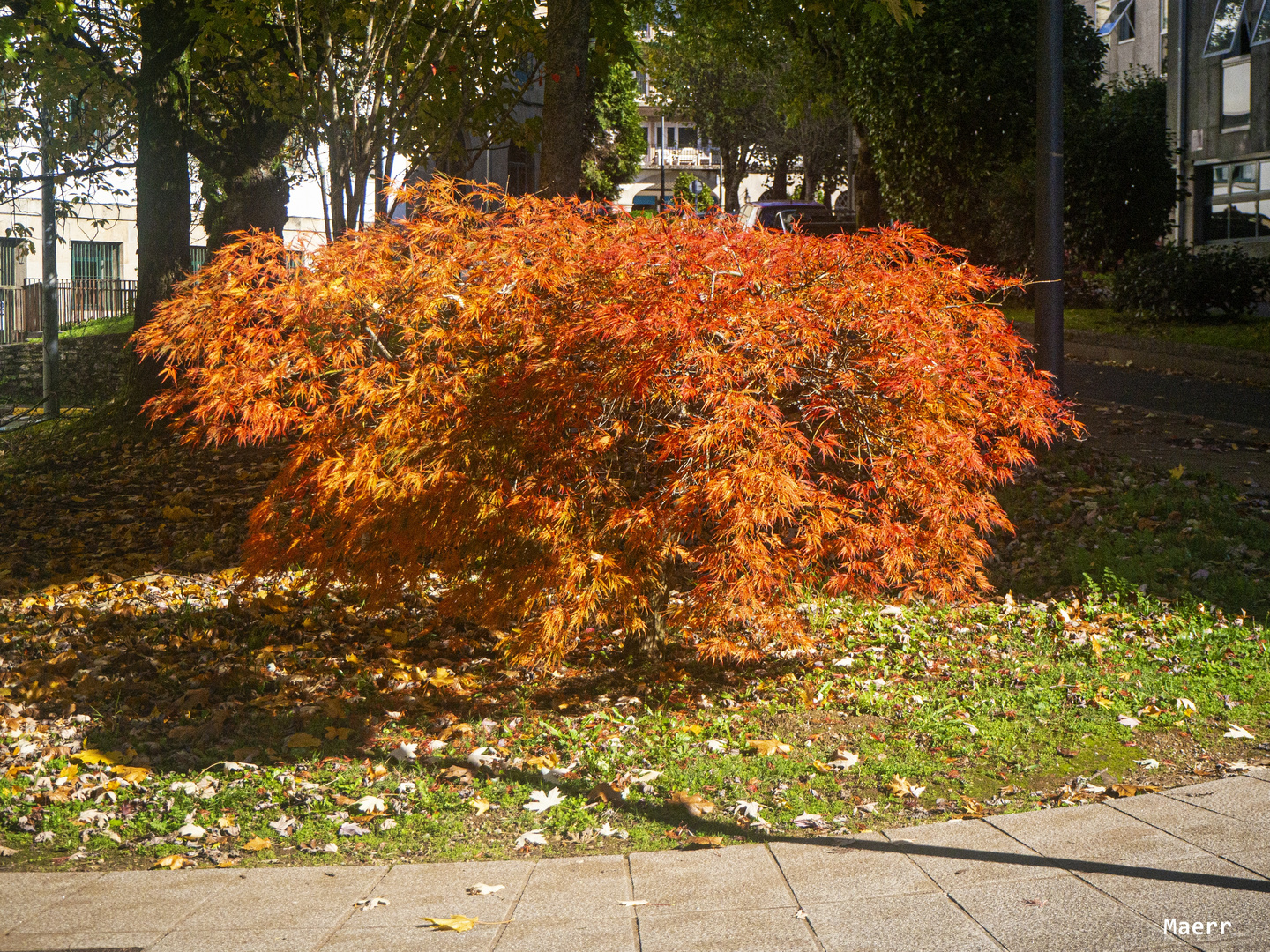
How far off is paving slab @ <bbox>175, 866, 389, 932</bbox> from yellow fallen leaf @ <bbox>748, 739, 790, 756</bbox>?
1.83 m

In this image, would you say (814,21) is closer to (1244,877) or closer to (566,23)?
(566,23)

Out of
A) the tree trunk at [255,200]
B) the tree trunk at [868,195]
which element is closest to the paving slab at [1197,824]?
the tree trunk at [255,200]

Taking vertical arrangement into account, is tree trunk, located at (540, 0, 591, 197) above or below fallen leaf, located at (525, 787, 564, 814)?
above

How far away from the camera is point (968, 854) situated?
3986 mm

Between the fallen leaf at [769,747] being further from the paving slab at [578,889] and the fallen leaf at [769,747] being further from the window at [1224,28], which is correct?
the window at [1224,28]

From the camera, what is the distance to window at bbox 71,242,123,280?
30.9 m

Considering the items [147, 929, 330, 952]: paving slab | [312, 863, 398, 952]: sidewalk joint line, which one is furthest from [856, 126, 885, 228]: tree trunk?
[147, 929, 330, 952]: paving slab

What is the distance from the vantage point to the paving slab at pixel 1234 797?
4203mm

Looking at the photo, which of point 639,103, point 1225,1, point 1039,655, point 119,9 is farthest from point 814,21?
point 639,103

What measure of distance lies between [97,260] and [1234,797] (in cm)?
3276

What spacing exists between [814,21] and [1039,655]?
10.4m

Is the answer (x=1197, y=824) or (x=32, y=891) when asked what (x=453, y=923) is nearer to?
(x=32, y=891)

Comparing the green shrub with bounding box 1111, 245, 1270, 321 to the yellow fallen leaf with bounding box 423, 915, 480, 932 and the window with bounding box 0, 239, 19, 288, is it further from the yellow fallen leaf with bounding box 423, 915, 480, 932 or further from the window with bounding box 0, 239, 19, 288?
the window with bounding box 0, 239, 19, 288

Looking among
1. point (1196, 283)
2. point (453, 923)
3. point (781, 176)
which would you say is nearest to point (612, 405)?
point (453, 923)
